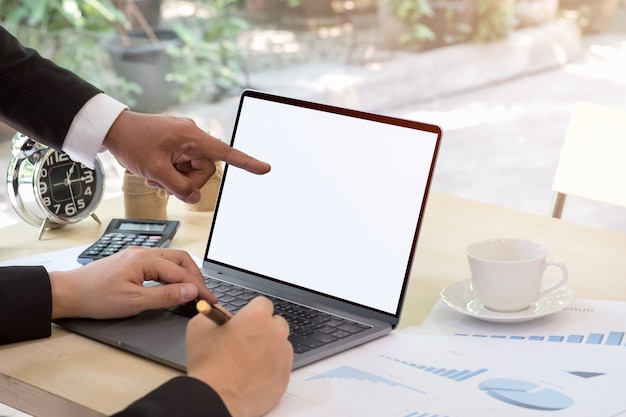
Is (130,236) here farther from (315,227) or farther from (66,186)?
(315,227)

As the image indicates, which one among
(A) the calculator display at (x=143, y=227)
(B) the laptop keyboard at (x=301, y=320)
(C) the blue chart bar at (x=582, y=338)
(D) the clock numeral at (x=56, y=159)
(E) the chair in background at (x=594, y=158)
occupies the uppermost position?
(E) the chair in background at (x=594, y=158)

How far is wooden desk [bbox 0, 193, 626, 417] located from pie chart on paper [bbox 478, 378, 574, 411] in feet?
0.67

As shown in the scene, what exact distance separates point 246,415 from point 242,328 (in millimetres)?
95

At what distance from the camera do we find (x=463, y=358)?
105 cm

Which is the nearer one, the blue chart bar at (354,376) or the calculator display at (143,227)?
the blue chart bar at (354,376)

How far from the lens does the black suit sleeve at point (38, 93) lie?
4.17ft

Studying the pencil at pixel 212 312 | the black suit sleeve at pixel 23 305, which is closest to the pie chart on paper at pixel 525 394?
the pencil at pixel 212 312

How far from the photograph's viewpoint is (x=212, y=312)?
0.93 metres

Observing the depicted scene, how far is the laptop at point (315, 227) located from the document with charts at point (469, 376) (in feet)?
0.16

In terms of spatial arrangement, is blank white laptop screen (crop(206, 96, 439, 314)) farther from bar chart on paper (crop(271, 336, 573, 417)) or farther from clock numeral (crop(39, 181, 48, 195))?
clock numeral (crop(39, 181, 48, 195))

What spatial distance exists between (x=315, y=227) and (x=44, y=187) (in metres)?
0.55

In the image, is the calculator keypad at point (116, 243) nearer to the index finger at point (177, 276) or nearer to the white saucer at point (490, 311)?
the index finger at point (177, 276)

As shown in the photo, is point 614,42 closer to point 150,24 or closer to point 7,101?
point 150,24

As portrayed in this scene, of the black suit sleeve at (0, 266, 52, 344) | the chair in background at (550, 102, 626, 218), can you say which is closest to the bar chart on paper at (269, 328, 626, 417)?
the black suit sleeve at (0, 266, 52, 344)
